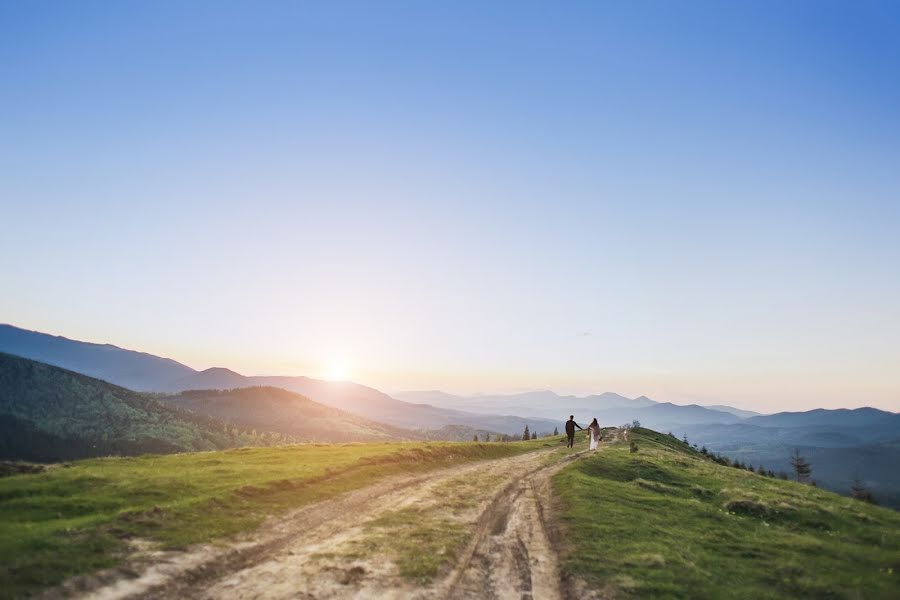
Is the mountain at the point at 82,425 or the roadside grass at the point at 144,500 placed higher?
the roadside grass at the point at 144,500

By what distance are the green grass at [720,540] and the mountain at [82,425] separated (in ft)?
522

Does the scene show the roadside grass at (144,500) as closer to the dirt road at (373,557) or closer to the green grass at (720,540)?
the dirt road at (373,557)

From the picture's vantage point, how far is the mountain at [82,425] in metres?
157

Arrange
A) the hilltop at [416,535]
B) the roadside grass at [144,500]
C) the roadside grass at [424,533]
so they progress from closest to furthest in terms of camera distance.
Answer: the roadside grass at [144,500] < the hilltop at [416,535] < the roadside grass at [424,533]

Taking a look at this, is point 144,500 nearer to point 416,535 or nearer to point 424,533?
point 416,535

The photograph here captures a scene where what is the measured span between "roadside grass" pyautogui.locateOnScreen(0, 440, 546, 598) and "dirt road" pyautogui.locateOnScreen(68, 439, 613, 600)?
115cm

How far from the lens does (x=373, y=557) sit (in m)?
16.8

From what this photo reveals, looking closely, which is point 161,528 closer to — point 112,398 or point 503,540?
point 503,540

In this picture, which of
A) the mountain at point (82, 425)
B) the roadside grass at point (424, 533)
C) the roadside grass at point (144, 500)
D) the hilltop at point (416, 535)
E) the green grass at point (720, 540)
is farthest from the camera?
the mountain at point (82, 425)

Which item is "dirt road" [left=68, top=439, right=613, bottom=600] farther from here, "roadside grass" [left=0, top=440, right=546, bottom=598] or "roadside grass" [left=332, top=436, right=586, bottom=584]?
"roadside grass" [left=0, top=440, right=546, bottom=598]

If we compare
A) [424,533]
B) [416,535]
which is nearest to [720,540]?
[424,533]

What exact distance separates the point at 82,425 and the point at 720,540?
681ft

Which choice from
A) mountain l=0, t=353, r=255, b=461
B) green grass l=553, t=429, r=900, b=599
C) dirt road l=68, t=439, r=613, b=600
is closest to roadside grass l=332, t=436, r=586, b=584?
dirt road l=68, t=439, r=613, b=600

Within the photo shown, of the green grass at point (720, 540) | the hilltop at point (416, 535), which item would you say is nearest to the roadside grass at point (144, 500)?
the hilltop at point (416, 535)
